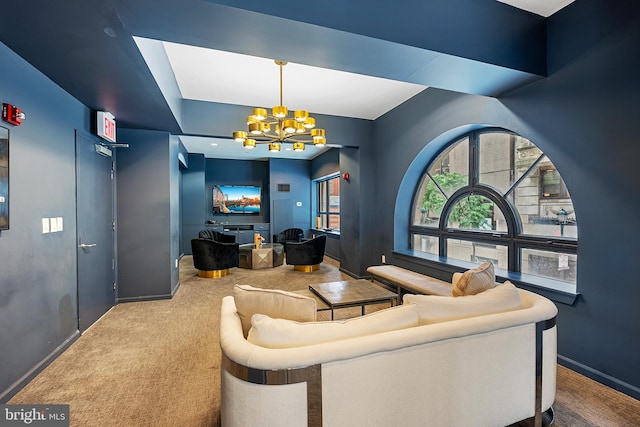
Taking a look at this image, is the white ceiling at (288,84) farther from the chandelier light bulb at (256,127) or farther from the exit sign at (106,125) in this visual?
the exit sign at (106,125)

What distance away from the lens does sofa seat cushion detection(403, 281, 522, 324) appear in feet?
5.65

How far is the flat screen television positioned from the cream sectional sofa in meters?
8.19

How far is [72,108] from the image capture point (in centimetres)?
314

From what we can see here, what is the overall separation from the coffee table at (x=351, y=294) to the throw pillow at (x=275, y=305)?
1.10m

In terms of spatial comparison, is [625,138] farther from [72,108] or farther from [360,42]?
[72,108]

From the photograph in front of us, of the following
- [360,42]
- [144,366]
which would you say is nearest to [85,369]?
[144,366]

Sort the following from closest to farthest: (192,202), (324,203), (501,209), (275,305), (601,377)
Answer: (275,305) < (601,377) < (501,209) < (192,202) < (324,203)

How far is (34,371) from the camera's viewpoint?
96.3 inches

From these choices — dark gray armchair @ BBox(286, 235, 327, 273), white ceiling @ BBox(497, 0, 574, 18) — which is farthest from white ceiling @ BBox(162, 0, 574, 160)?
dark gray armchair @ BBox(286, 235, 327, 273)

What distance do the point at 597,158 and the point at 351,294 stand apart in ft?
7.88

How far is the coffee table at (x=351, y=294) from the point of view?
284 cm

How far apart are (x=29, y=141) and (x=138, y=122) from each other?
1650 millimetres

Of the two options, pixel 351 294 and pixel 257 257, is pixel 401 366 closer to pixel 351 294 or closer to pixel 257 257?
pixel 351 294

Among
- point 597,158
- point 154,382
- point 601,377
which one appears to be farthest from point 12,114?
point 601,377
